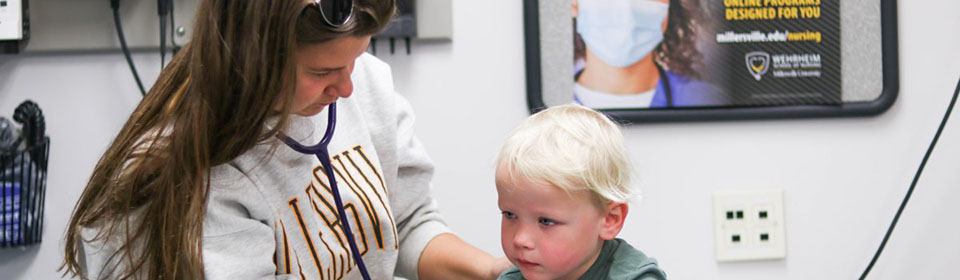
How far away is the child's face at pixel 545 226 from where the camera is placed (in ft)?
3.43

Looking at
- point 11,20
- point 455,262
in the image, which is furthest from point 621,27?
point 11,20

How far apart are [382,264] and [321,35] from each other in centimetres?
42

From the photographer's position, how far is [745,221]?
5.21 feet

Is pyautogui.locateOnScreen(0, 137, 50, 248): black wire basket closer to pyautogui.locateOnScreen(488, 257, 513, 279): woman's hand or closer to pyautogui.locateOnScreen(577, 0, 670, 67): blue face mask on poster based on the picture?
pyautogui.locateOnScreen(488, 257, 513, 279): woman's hand

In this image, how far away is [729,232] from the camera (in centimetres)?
159

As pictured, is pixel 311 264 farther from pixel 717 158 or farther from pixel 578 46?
pixel 717 158

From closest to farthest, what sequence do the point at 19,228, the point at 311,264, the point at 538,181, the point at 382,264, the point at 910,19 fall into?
the point at 538,181, the point at 311,264, the point at 382,264, the point at 19,228, the point at 910,19

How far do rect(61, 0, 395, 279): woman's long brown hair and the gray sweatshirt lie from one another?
4cm

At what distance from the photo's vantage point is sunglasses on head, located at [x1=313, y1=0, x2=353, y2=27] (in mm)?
951

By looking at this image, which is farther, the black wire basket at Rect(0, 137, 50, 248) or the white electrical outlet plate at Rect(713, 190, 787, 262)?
the white electrical outlet plate at Rect(713, 190, 787, 262)

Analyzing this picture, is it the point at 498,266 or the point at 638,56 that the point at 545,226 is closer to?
the point at 498,266

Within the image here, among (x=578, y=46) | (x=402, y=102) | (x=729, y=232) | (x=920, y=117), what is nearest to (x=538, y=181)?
(x=402, y=102)

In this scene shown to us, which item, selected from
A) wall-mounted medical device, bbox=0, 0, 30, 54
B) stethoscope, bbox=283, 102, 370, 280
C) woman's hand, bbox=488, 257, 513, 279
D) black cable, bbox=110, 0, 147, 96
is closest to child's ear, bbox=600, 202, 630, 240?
woman's hand, bbox=488, 257, 513, 279

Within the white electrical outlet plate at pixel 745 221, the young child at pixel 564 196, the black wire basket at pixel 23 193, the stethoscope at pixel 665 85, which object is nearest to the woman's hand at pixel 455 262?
the young child at pixel 564 196
